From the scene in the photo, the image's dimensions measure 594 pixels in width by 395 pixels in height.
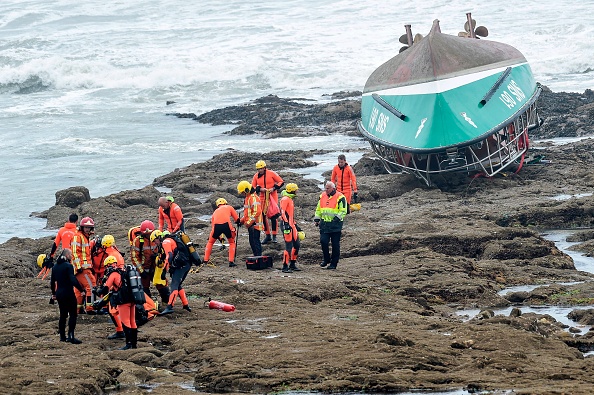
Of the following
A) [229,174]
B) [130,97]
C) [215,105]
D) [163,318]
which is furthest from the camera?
[130,97]

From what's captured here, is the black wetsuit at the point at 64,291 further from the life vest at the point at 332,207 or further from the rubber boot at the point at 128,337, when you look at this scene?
the life vest at the point at 332,207

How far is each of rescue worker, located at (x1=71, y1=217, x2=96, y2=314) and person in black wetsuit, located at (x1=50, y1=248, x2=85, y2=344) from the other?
135cm

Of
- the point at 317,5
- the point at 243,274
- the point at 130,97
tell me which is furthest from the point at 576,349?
the point at 317,5

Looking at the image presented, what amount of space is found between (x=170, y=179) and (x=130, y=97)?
1197 inches

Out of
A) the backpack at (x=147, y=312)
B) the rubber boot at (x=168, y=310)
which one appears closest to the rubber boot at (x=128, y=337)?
the backpack at (x=147, y=312)

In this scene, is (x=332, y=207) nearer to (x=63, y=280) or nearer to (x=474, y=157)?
(x=63, y=280)

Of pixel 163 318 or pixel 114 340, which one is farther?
pixel 163 318

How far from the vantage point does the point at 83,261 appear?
14633 millimetres

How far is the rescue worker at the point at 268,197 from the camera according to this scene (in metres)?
19.0

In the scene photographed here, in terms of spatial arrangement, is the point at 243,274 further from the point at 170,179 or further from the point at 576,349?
the point at 170,179

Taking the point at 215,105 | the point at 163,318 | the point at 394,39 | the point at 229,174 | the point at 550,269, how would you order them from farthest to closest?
the point at 394,39
the point at 215,105
the point at 229,174
the point at 550,269
the point at 163,318

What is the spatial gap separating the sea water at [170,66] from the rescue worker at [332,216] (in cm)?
973

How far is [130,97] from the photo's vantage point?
59.1m

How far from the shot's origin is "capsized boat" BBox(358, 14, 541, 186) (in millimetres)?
24750
